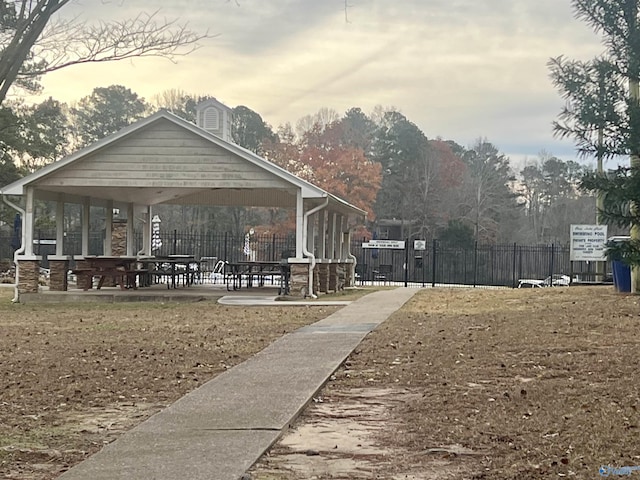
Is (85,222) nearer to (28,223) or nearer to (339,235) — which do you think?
(28,223)

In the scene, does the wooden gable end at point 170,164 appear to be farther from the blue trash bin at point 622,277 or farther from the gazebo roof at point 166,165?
the blue trash bin at point 622,277

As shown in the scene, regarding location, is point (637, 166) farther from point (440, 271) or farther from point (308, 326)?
point (440, 271)

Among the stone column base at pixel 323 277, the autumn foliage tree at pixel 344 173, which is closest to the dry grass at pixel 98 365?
the stone column base at pixel 323 277

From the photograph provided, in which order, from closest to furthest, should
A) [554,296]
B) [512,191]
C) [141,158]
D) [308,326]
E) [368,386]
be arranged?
[368,386]
[308,326]
[554,296]
[141,158]
[512,191]

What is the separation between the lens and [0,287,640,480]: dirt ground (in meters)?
5.43

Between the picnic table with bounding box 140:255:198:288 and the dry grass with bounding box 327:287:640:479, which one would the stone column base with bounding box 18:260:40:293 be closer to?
the picnic table with bounding box 140:255:198:288

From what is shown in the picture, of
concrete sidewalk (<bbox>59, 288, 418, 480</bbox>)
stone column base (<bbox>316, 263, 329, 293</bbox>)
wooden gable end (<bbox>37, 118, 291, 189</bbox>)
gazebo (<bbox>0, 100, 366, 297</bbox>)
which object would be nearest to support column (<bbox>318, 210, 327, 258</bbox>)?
stone column base (<bbox>316, 263, 329, 293</bbox>)

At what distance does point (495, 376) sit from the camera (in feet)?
28.1

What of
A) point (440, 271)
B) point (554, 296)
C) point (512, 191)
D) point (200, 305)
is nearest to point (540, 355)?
point (554, 296)

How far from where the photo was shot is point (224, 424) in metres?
6.29

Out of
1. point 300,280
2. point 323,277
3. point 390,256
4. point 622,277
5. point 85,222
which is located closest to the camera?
point 622,277

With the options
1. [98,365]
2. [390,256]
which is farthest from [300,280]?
[390,256]

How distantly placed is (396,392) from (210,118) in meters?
17.3

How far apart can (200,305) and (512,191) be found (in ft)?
147
